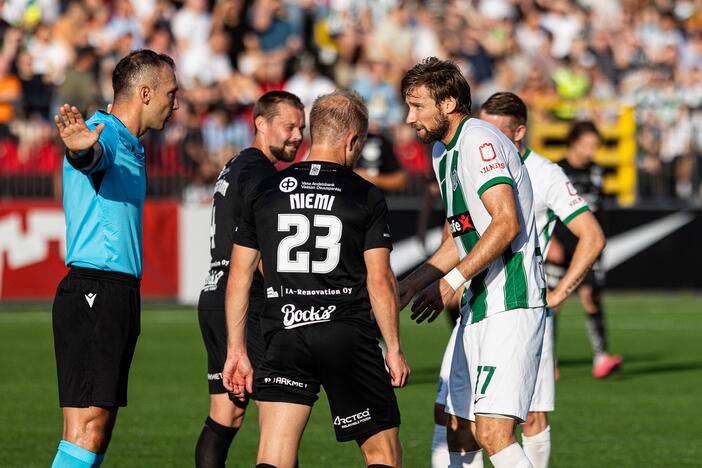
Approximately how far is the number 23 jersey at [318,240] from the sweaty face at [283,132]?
168cm

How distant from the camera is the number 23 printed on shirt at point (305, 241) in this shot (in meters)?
6.45

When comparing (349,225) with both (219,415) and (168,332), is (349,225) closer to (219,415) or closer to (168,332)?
(219,415)

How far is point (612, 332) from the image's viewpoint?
18547 millimetres

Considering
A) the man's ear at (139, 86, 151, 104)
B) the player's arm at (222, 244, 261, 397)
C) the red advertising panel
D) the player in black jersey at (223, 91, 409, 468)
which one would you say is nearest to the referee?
the man's ear at (139, 86, 151, 104)

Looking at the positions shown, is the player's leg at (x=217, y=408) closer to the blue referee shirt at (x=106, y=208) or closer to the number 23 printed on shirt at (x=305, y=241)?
the blue referee shirt at (x=106, y=208)

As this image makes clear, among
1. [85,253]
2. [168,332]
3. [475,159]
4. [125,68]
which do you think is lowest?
[168,332]

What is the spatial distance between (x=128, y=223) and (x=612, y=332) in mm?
12612

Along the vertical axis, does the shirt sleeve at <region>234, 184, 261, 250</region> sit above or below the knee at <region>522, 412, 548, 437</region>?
above

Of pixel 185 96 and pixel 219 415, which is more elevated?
pixel 185 96

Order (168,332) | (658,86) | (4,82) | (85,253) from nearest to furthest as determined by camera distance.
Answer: (85,253), (168,332), (4,82), (658,86)

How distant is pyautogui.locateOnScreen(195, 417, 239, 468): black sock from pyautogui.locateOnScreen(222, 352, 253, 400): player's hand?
1.28 meters

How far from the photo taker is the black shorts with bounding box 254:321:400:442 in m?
6.48

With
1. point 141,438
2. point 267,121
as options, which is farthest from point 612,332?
point 267,121

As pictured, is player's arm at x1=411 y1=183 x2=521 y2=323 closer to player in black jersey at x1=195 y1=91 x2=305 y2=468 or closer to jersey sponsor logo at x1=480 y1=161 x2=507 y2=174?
jersey sponsor logo at x1=480 y1=161 x2=507 y2=174
